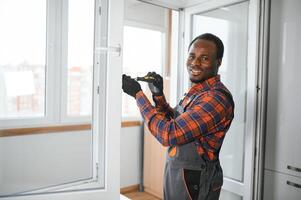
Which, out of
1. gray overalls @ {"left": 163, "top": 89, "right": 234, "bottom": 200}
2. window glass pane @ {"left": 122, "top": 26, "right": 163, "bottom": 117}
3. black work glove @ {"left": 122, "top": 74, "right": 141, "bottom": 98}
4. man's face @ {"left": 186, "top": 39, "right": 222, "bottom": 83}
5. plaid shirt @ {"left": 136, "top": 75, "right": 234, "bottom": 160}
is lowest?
gray overalls @ {"left": 163, "top": 89, "right": 234, "bottom": 200}

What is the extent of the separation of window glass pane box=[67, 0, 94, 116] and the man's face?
0.50 m

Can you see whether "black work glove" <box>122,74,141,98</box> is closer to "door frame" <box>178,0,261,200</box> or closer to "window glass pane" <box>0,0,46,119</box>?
"window glass pane" <box>0,0,46,119</box>

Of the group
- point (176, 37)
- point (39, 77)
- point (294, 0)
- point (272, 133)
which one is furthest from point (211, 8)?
point (39, 77)

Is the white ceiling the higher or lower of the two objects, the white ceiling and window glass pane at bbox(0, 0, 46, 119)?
the higher

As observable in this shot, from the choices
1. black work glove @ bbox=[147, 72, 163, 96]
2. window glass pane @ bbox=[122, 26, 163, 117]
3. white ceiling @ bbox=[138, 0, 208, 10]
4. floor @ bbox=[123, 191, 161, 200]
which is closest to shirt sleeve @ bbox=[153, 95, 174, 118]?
black work glove @ bbox=[147, 72, 163, 96]

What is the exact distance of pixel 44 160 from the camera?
1.36 metres

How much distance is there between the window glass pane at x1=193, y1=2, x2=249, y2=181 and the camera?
170cm

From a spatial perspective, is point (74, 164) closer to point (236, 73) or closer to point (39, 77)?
point (39, 77)

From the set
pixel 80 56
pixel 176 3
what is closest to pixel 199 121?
pixel 80 56

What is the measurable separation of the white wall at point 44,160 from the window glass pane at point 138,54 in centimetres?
176

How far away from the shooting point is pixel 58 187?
139 centimetres

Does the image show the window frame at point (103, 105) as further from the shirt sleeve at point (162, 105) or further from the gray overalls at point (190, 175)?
the gray overalls at point (190, 175)

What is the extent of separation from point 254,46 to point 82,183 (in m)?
1.15

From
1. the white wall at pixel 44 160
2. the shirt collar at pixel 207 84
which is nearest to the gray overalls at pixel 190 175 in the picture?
the shirt collar at pixel 207 84
